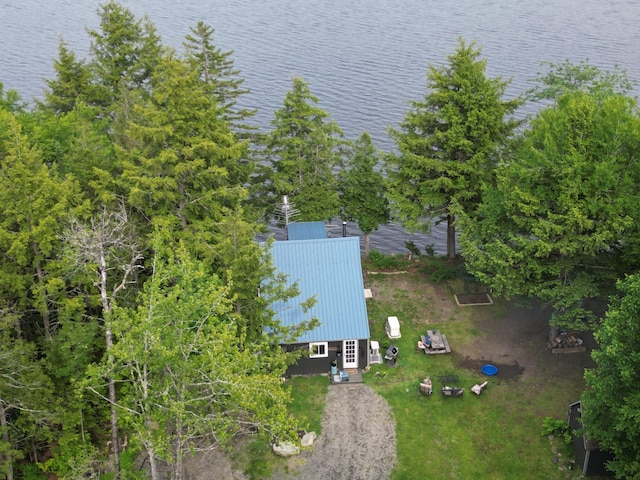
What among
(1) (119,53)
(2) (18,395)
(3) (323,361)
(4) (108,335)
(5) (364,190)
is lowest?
(3) (323,361)

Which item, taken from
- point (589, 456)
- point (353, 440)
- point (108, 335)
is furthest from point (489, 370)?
point (108, 335)

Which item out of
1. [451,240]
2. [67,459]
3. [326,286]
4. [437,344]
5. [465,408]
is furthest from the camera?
[451,240]

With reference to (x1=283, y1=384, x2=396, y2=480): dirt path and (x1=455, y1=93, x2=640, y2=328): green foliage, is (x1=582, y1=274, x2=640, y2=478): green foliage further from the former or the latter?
(x1=283, y1=384, x2=396, y2=480): dirt path

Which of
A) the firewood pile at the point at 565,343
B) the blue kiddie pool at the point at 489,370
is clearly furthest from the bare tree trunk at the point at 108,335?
the firewood pile at the point at 565,343

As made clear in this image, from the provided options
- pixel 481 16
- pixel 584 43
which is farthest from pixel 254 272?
pixel 481 16

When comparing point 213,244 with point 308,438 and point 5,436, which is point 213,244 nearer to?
point 308,438

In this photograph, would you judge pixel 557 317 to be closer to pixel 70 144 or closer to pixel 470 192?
pixel 470 192

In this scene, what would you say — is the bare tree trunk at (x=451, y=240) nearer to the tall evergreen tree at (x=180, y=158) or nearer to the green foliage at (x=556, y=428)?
the green foliage at (x=556, y=428)
